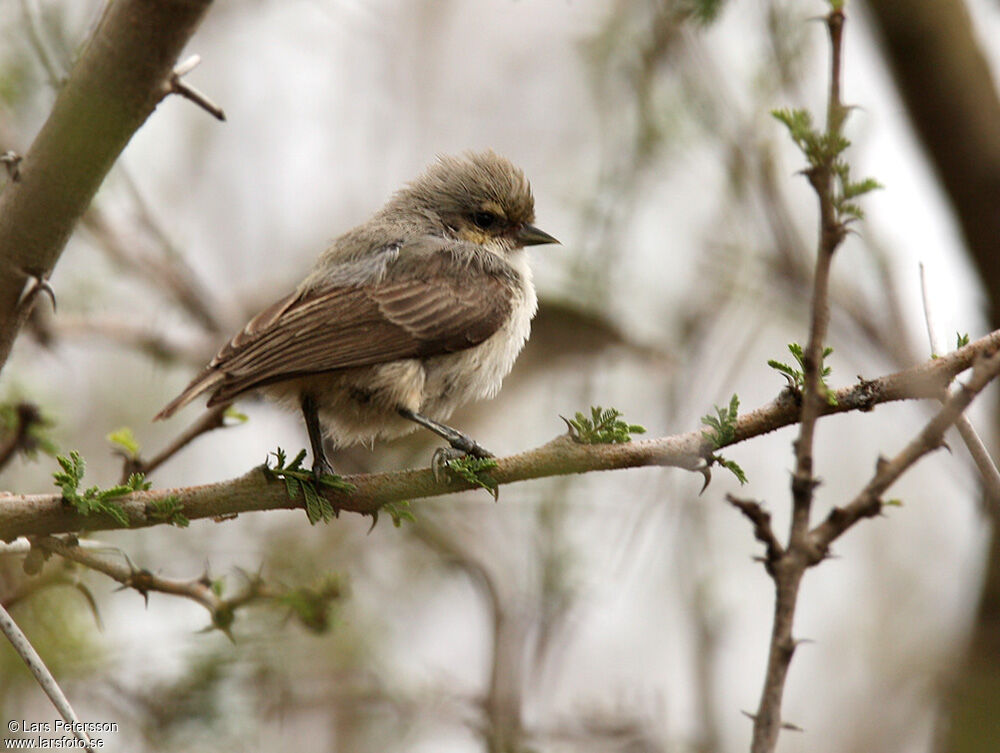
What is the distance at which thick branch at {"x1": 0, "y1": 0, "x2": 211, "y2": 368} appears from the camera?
7.97ft

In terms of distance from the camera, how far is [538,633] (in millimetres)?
5227

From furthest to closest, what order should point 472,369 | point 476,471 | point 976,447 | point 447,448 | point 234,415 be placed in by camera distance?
point 472,369 → point 234,415 → point 447,448 → point 476,471 → point 976,447

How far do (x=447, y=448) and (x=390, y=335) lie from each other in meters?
0.74

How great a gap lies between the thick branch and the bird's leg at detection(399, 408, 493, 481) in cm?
120

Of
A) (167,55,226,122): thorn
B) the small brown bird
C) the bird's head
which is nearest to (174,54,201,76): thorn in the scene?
(167,55,226,122): thorn

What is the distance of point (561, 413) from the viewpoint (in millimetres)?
5965

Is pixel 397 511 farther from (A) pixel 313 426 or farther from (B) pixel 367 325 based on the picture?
(B) pixel 367 325

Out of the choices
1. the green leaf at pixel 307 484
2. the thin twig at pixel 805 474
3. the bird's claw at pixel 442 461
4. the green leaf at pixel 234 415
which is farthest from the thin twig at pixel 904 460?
the green leaf at pixel 234 415

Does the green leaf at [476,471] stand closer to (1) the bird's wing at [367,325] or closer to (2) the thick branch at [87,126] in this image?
(1) the bird's wing at [367,325]

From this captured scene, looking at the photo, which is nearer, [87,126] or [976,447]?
[976,447]

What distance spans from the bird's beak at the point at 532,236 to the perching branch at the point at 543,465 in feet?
7.57

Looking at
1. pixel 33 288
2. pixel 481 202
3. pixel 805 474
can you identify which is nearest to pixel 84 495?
pixel 33 288

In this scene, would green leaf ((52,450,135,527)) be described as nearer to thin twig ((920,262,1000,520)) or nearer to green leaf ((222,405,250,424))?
green leaf ((222,405,250,424))

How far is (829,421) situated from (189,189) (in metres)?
5.82
